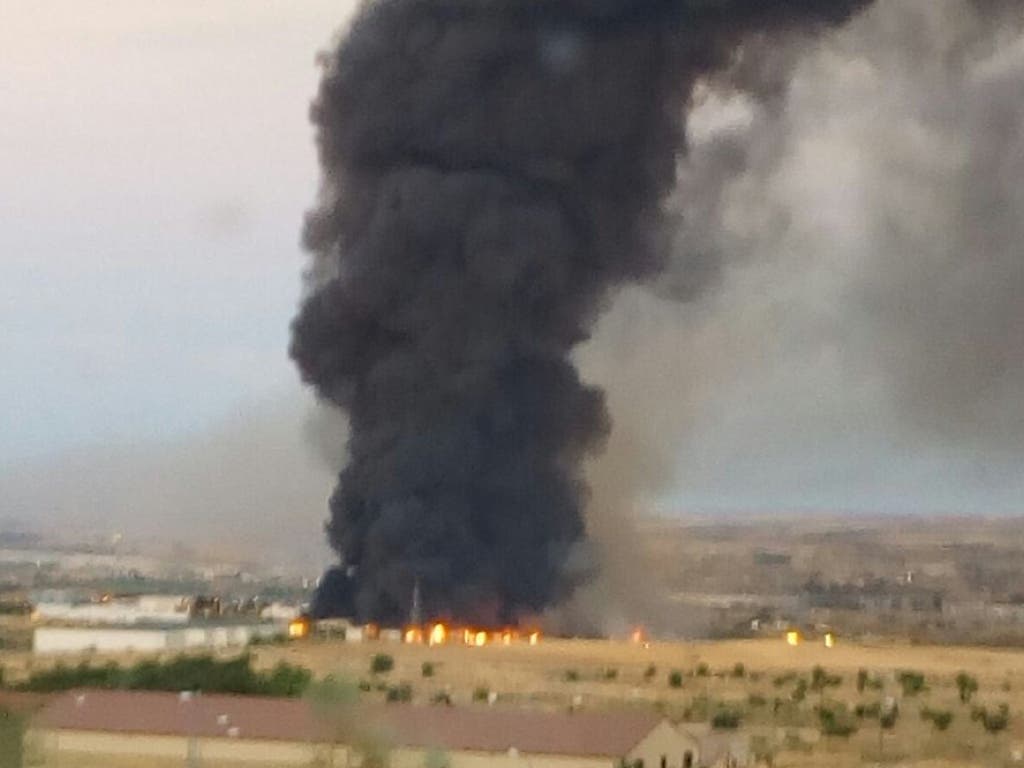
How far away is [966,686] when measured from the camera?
149ft

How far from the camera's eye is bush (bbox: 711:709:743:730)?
35.4 m

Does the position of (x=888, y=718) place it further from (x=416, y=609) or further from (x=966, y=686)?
(x=416, y=609)

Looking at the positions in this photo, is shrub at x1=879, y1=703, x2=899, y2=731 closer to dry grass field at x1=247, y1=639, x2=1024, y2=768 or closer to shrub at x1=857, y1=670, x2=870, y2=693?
dry grass field at x1=247, y1=639, x2=1024, y2=768

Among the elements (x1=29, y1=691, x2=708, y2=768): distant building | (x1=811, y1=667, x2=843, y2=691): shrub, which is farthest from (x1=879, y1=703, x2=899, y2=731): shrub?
(x1=29, y1=691, x2=708, y2=768): distant building

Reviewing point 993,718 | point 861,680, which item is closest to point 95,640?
point 861,680

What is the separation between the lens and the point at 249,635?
55.9 m

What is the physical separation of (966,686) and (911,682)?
4.56ft

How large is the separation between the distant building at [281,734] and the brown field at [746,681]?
362 centimetres

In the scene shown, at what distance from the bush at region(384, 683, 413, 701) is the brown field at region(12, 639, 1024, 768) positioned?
26cm

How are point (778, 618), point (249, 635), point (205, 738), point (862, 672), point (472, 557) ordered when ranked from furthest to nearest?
point (778, 618) < point (472, 557) < point (249, 635) < point (862, 672) < point (205, 738)

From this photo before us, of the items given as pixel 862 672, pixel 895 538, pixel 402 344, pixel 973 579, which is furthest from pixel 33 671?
pixel 895 538

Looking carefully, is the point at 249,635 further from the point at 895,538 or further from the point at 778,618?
the point at 895,538

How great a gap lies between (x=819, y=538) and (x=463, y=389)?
136 meters

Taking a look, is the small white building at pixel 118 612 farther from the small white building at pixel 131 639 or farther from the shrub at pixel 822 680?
the shrub at pixel 822 680
